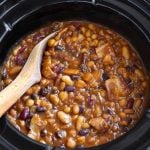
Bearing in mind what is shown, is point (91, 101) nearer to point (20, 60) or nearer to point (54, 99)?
point (54, 99)

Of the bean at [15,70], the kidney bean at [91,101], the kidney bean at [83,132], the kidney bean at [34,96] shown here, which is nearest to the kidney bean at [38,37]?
the bean at [15,70]

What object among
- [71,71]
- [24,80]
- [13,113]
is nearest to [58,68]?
[71,71]

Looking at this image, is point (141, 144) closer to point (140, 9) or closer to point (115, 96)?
point (115, 96)

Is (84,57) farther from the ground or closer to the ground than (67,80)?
farther from the ground

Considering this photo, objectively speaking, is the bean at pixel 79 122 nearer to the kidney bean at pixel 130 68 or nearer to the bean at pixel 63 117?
the bean at pixel 63 117

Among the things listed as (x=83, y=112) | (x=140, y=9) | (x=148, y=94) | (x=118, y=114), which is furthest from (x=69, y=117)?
(x=140, y=9)

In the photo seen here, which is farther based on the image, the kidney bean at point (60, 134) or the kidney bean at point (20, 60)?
the kidney bean at point (20, 60)
